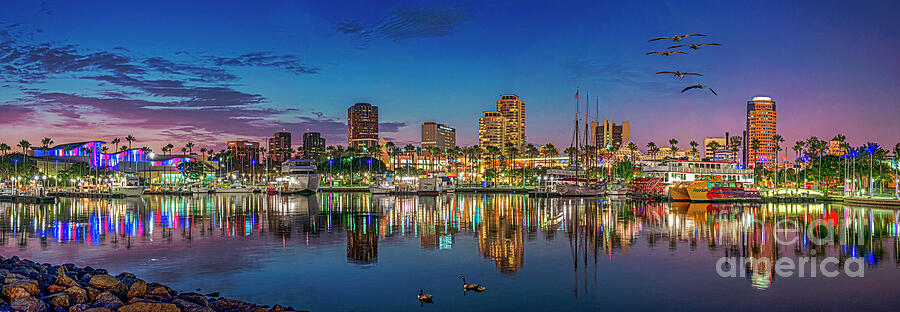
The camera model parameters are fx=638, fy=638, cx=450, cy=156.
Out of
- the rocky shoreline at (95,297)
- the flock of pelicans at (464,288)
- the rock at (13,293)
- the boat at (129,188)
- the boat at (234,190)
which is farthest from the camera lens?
the boat at (234,190)

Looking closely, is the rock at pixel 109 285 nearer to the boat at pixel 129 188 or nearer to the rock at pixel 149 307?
the rock at pixel 149 307

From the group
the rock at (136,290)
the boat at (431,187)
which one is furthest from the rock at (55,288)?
Answer: the boat at (431,187)

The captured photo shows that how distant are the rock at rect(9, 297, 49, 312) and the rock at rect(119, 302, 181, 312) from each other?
5.57ft

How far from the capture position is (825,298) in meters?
20.8

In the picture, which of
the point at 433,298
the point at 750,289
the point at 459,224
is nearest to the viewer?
the point at 433,298

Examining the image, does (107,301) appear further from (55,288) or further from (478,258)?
(478,258)

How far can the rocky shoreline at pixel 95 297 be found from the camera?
50.4 feet

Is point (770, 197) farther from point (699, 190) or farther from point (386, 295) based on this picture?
point (386, 295)

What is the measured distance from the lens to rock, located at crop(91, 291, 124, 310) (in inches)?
626

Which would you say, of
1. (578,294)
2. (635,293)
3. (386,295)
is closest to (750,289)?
(635,293)

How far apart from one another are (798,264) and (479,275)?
14.1 meters

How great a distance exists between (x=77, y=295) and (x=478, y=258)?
16454mm

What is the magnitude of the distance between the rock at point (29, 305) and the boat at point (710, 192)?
259ft

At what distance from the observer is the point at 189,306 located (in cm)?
1639
